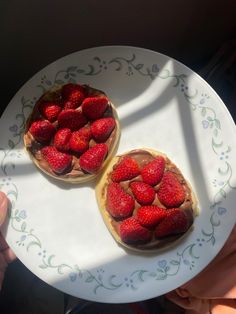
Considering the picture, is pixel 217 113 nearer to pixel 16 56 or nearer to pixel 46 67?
pixel 46 67

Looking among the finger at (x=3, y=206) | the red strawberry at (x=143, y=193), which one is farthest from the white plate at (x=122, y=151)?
the red strawberry at (x=143, y=193)

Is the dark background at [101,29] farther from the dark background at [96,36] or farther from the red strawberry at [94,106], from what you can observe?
the red strawberry at [94,106]

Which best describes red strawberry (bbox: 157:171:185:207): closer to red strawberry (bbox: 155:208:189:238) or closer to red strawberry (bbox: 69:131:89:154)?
red strawberry (bbox: 155:208:189:238)

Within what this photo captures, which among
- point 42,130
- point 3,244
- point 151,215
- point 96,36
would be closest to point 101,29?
point 96,36

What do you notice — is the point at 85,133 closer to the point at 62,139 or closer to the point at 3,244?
the point at 62,139

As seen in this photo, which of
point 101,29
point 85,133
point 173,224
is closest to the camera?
point 173,224

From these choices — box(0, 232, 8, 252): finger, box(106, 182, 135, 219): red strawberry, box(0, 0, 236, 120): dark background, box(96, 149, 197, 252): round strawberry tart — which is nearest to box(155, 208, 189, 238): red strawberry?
box(96, 149, 197, 252): round strawberry tart

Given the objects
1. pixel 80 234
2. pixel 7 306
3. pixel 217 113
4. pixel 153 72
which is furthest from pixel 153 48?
pixel 7 306
